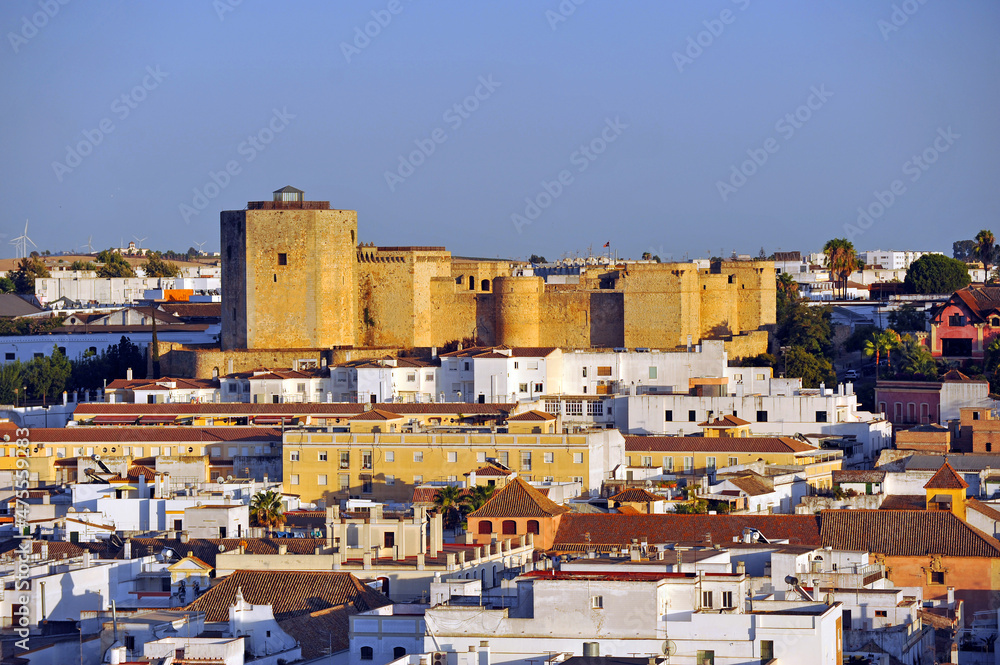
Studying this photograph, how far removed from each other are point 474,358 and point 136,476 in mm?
11844

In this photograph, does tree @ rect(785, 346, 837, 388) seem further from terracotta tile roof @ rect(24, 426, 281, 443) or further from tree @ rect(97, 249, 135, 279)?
tree @ rect(97, 249, 135, 279)

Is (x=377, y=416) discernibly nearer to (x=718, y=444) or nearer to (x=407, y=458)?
(x=407, y=458)

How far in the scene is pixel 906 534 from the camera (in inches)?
1129

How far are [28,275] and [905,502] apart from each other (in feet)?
198

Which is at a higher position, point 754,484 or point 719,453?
point 719,453

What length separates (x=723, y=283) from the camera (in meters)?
51.8

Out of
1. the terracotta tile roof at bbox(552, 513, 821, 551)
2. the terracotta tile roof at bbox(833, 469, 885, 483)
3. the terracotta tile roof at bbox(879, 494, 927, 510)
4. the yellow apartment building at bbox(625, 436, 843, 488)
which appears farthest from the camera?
the yellow apartment building at bbox(625, 436, 843, 488)

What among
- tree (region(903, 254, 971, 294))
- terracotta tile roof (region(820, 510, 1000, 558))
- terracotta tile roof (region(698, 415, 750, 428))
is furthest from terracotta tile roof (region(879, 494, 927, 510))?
tree (region(903, 254, 971, 294))

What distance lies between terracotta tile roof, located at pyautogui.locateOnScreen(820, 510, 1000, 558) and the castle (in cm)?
2008

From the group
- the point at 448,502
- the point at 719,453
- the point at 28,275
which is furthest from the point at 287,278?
the point at 28,275

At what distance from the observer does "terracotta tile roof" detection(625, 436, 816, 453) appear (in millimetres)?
38375

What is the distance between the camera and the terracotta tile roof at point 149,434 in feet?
133

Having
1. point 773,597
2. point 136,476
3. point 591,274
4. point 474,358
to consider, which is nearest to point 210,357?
point 474,358

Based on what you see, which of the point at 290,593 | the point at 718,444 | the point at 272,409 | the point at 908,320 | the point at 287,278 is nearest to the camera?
the point at 290,593
